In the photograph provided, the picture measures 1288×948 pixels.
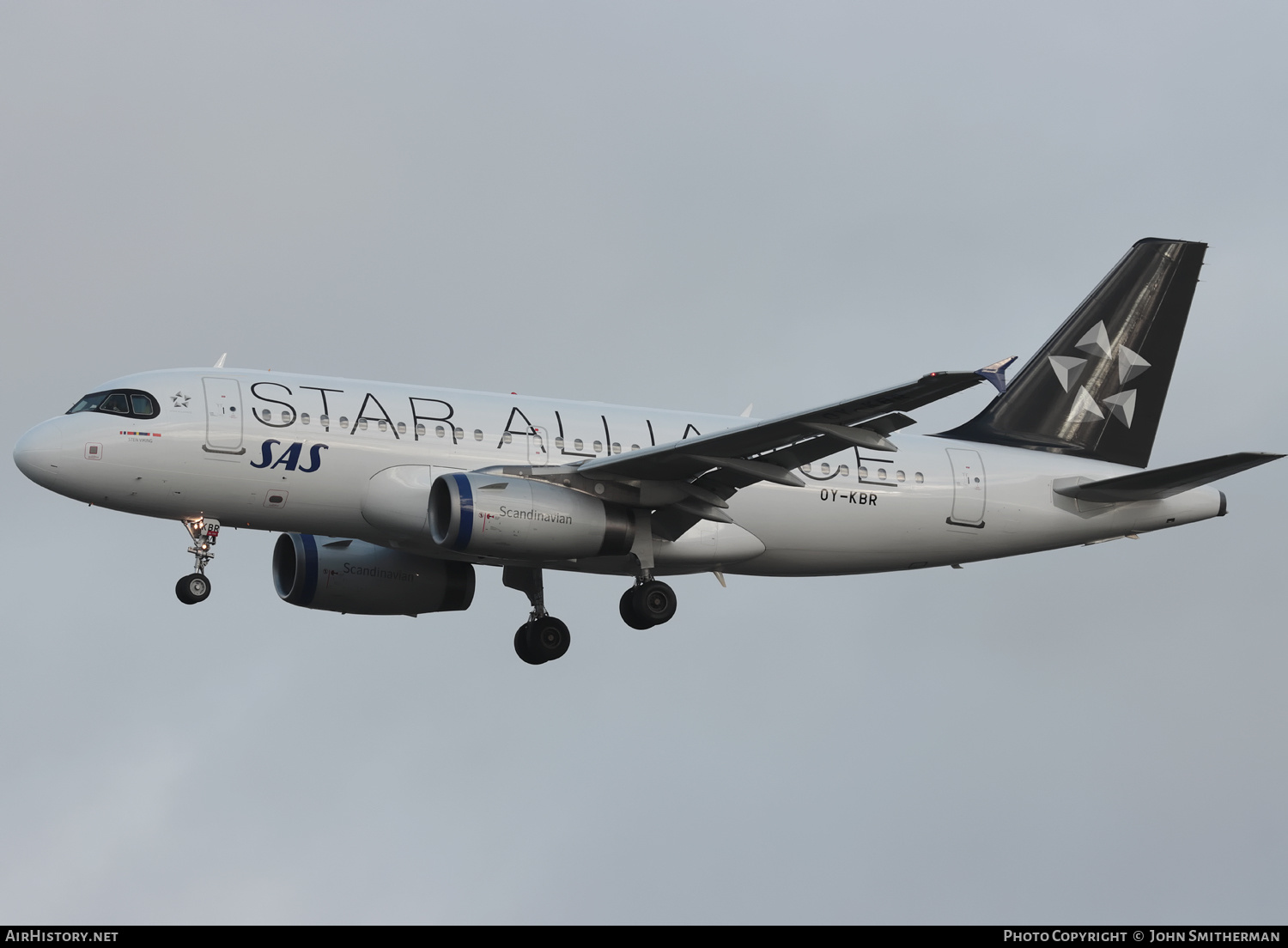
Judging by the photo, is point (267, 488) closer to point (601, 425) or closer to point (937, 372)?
point (601, 425)

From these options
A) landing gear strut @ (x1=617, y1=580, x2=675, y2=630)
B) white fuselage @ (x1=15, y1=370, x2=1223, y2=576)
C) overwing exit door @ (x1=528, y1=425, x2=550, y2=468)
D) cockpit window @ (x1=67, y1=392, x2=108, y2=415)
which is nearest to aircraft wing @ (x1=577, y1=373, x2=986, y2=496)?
overwing exit door @ (x1=528, y1=425, x2=550, y2=468)

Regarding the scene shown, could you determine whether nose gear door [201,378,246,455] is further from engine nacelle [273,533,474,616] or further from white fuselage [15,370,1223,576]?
engine nacelle [273,533,474,616]

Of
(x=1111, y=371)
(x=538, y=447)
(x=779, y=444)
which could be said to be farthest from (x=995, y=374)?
(x=1111, y=371)

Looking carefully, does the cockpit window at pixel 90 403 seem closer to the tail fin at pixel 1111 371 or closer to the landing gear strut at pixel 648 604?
the landing gear strut at pixel 648 604

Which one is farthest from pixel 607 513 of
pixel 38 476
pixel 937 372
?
pixel 38 476

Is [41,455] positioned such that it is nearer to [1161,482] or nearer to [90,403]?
[90,403]

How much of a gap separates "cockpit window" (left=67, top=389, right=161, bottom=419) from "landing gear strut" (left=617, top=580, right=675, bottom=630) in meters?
9.97

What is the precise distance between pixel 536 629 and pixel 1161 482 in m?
13.9

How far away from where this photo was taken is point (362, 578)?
36.7 meters

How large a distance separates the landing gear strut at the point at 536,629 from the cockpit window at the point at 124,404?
885 cm

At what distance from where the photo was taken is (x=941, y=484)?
36375 millimetres

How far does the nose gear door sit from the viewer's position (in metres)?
31.3
